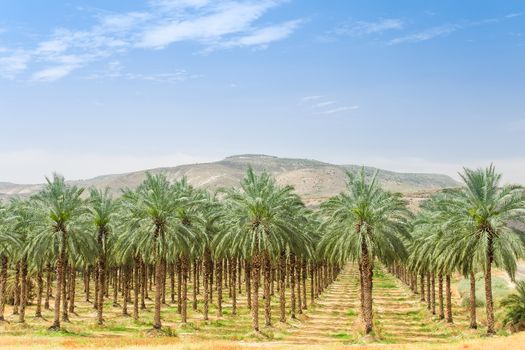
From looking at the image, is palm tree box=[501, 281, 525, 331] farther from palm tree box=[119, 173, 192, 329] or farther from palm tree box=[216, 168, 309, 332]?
palm tree box=[119, 173, 192, 329]

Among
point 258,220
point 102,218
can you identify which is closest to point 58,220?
point 102,218

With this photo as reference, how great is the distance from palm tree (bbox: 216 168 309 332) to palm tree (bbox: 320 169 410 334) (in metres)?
3.84

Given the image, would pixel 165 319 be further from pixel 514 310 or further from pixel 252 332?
pixel 514 310

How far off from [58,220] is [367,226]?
27.5 m

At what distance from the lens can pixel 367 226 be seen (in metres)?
45.7

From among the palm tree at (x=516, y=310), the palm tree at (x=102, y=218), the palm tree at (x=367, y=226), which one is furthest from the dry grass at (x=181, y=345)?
the palm tree at (x=102, y=218)

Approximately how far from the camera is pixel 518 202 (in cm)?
4278

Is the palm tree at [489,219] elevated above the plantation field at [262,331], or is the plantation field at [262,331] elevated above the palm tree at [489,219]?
the palm tree at [489,219]

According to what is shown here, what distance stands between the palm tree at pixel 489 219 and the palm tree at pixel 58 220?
32677mm

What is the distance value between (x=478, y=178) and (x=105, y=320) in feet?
128

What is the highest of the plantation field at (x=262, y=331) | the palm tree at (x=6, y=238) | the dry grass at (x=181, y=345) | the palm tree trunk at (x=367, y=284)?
the palm tree at (x=6, y=238)

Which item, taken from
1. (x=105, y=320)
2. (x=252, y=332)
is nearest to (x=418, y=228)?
(x=252, y=332)

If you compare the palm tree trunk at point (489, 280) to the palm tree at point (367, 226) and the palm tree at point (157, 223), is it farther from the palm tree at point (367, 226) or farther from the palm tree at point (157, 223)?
the palm tree at point (157, 223)

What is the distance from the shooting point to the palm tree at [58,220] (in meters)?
49.5
